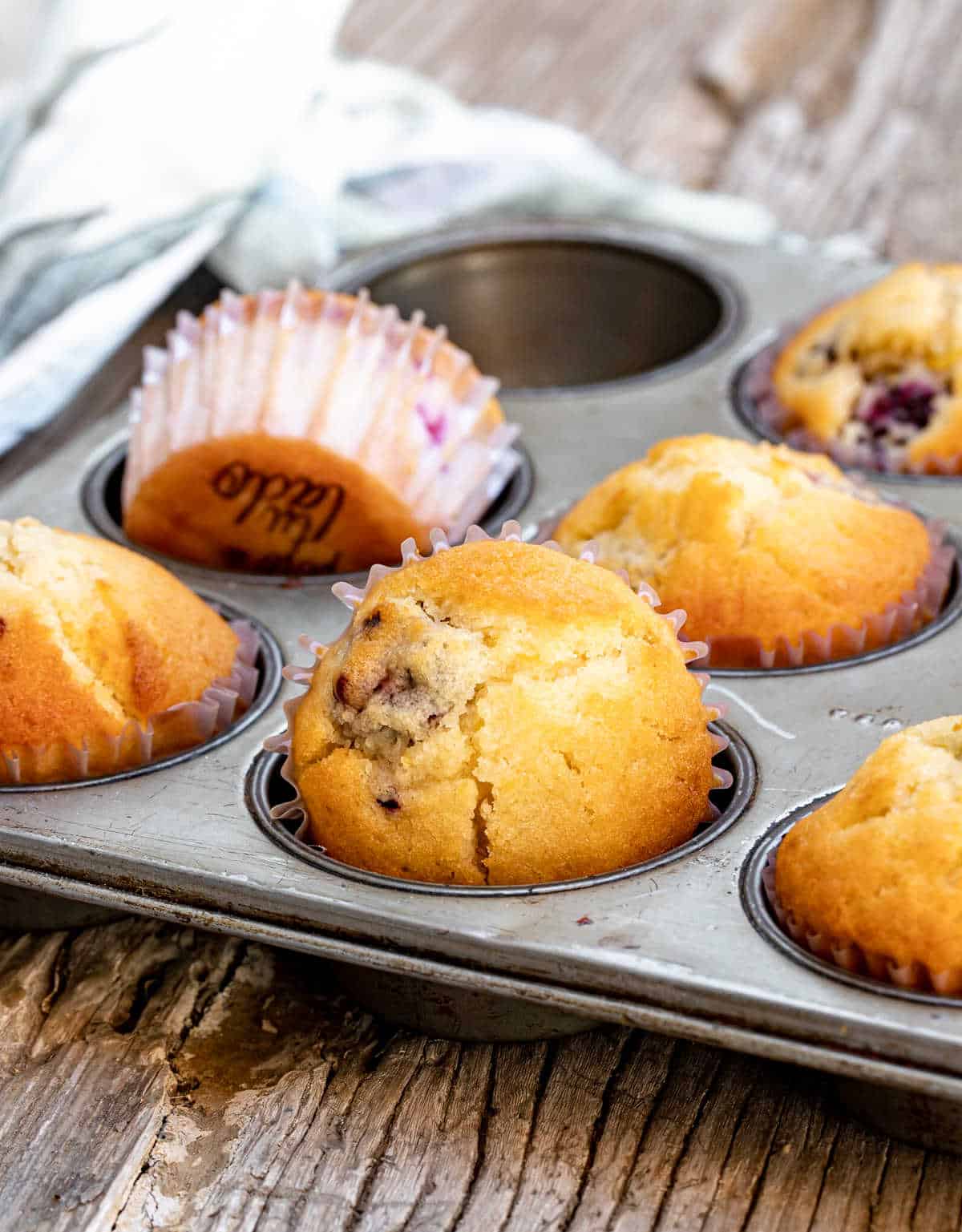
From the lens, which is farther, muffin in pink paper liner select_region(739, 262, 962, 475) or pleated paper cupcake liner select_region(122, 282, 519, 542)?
muffin in pink paper liner select_region(739, 262, 962, 475)

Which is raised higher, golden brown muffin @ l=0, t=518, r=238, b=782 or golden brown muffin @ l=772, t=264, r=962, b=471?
golden brown muffin @ l=772, t=264, r=962, b=471

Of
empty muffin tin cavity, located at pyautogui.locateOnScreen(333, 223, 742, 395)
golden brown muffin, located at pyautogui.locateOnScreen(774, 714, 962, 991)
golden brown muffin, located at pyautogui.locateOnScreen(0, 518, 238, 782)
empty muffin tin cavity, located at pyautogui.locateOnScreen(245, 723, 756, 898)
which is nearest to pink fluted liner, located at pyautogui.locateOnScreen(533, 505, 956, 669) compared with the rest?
empty muffin tin cavity, located at pyautogui.locateOnScreen(245, 723, 756, 898)

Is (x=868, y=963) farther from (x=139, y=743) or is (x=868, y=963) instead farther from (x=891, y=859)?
(x=139, y=743)

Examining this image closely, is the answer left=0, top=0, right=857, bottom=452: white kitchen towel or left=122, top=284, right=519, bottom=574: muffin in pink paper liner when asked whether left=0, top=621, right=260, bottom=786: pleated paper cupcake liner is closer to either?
left=122, top=284, right=519, bottom=574: muffin in pink paper liner

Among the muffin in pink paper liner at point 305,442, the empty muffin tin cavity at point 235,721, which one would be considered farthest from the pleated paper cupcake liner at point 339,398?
the empty muffin tin cavity at point 235,721

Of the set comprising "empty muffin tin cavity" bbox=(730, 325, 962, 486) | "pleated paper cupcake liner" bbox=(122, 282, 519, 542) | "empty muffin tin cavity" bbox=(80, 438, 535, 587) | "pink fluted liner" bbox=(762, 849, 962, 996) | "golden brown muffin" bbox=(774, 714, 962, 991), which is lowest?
"empty muffin tin cavity" bbox=(80, 438, 535, 587)

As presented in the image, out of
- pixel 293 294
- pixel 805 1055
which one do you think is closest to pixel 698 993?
pixel 805 1055

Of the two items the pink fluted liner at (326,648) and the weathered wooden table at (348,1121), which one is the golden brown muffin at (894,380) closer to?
the pink fluted liner at (326,648)
